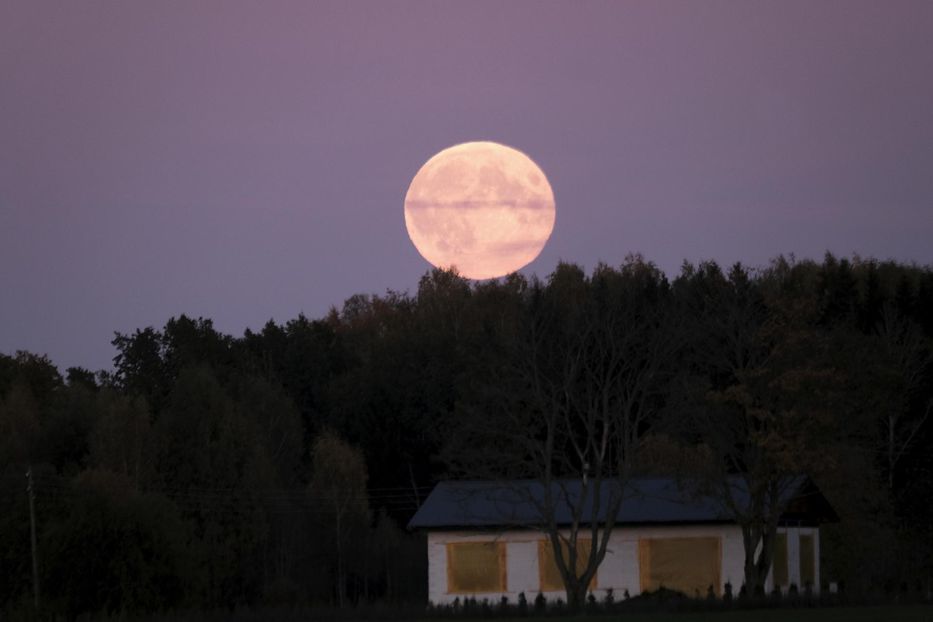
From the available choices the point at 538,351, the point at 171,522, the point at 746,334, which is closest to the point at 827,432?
the point at 746,334

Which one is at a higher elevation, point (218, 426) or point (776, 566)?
point (218, 426)

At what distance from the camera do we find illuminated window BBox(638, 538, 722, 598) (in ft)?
164

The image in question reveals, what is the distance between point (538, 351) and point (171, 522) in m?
13.3

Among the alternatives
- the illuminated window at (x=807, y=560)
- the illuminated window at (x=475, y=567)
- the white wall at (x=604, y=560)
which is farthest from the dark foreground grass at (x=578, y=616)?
the illuminated window at (x=807, y=560)

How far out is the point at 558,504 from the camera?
174 ft

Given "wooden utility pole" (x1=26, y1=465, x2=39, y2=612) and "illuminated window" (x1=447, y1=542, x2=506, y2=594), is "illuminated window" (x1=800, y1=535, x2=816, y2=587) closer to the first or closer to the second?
"illuminated window" (x1=447, y1=542, x2=506, y2=594)

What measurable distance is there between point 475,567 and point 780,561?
10659mm

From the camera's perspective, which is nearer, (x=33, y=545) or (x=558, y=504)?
(x=33, y=545)

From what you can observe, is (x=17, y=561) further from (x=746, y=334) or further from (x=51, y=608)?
(x=746, y=334)

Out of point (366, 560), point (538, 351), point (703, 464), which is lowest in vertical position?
point (366, 560)

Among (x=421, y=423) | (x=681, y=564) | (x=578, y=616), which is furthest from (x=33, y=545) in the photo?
(x=421, y=423)

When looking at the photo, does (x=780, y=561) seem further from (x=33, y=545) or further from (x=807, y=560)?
(x=33, y=545)

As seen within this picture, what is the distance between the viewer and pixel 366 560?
231 feet

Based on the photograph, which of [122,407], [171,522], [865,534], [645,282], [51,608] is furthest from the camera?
[645,282]
